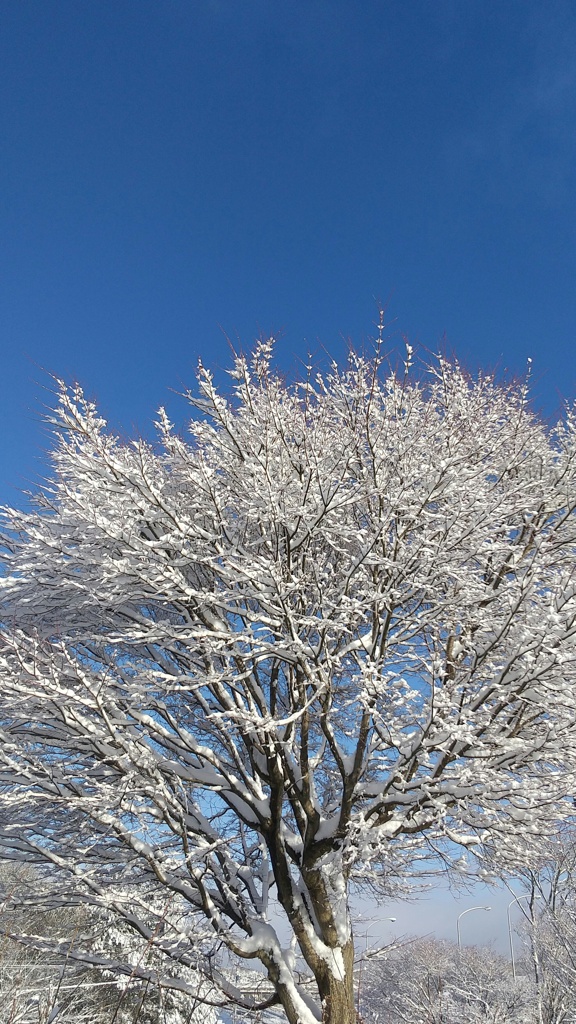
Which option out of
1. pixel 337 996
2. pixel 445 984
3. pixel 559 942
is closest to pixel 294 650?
pixel 337 996

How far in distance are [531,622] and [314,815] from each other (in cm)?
298

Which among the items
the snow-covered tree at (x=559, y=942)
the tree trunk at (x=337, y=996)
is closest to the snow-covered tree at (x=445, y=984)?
the snow-covered tree at (x=559, y=942)

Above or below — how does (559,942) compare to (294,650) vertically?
below

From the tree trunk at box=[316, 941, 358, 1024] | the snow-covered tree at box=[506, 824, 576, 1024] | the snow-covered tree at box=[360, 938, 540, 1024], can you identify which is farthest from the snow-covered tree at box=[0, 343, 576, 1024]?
the snow-covered tree at box=[360, 938, 540, 1024]

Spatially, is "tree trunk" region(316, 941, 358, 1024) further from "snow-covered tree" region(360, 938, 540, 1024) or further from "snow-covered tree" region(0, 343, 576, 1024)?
"snow-covered tree" region(360, 938, 540, 1024)

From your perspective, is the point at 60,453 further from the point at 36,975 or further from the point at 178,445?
the point at 36,975

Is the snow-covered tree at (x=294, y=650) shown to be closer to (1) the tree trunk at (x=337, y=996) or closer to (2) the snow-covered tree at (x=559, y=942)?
(1) the tree trunk at (x=337, y=996)

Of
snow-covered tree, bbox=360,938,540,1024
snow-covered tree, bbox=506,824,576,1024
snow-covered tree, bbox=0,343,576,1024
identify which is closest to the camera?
snow-covered tree, bbox=0,343,576,1024

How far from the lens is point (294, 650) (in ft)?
17.5

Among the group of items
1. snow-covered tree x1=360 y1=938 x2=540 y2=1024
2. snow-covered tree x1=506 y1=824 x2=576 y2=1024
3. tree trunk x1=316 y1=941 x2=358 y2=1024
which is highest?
tree trunk x1=316 y1=941 x2=358 y2=1024

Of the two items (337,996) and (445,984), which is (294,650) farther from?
(445,984)

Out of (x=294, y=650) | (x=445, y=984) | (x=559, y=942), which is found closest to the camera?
(x=294, y=650)

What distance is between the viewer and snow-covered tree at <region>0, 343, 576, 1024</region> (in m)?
5.36

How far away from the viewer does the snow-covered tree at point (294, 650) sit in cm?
536
